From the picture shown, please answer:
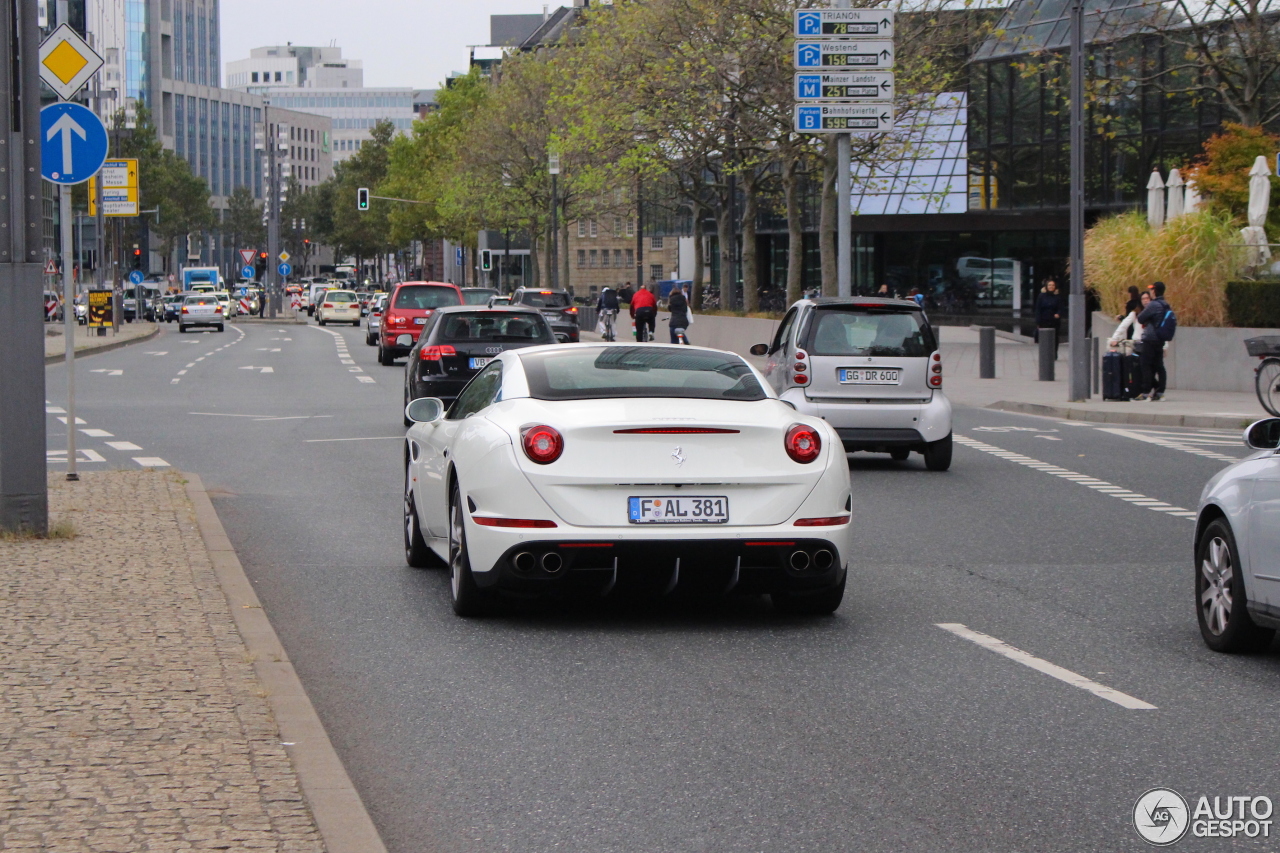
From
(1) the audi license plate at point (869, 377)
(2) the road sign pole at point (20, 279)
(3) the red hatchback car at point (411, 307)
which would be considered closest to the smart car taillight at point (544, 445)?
(2) the road sign pole at point (20, 279)

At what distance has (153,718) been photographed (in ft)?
20.1

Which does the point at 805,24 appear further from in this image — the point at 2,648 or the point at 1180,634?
the point at 2,648

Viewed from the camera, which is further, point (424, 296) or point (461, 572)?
point (424, 296)

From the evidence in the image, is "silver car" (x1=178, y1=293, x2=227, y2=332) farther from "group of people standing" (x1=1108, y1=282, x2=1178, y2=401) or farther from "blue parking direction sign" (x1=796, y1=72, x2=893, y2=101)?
"group of people standing" (x1=1108, y1=282, x2=1178, y2=401)

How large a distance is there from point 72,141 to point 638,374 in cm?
611

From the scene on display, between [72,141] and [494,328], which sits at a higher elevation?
[72,141]

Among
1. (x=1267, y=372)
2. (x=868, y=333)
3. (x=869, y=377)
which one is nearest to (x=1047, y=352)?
(x=1267, y=372)

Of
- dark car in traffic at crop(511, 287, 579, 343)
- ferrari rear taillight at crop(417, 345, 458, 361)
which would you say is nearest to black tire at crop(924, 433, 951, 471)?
ferrari rear taillight at crop(417, 345, 458, 361)

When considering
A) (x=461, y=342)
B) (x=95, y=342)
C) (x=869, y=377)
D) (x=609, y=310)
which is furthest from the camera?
(x=95, y=342)

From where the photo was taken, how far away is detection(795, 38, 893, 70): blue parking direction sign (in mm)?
27719

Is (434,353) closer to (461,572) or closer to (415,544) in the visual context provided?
(415,544)

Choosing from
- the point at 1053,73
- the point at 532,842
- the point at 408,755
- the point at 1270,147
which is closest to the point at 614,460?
the point at 408,755

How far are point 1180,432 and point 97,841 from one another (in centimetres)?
1927

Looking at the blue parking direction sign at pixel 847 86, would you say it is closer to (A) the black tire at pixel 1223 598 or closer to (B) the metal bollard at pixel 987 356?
(B) the metal bollard at pixel 987 356
